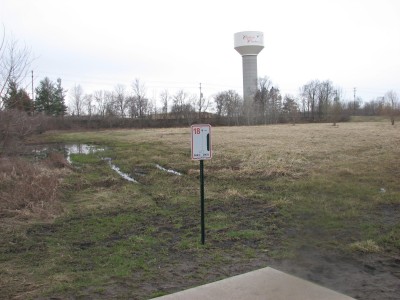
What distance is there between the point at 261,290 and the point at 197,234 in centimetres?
270

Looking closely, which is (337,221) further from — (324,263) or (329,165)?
(329,165)

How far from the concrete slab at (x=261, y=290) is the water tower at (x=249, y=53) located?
82.1m

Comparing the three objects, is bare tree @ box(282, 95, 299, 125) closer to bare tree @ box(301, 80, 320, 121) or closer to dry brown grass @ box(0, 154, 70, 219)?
bare tree @ box(301, 80, 320, 121)

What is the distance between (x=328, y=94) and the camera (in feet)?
352

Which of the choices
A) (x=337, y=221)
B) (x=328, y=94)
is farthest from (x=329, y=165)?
(x=328, y=94)

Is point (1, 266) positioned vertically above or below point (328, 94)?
below

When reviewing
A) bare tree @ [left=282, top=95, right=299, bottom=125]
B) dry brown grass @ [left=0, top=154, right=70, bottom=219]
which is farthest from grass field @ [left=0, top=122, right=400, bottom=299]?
bare tree @ [left=282, top=95, right=299, bottom=125]

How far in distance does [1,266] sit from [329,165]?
11815mm

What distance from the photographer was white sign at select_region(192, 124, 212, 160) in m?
6.04

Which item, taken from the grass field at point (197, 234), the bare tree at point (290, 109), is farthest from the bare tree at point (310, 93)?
the grass field at point (197, 234)

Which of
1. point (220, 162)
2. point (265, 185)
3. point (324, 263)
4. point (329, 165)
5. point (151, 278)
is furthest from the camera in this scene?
point (220, 162)

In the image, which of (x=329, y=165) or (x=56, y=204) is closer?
(x=56, y=204)

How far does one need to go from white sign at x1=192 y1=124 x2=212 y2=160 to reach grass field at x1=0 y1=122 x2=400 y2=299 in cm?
143

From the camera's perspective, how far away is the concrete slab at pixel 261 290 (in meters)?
4.08
